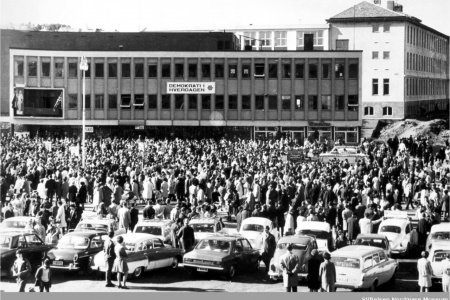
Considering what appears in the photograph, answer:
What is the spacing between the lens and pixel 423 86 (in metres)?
69.1

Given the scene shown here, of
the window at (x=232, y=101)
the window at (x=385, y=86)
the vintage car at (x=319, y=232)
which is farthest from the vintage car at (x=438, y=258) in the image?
the window at (x=385, y=86)

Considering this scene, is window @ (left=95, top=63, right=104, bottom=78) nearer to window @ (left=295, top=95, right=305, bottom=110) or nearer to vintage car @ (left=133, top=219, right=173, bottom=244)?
window @ (left=295, top=95, right=305, bottom=110)

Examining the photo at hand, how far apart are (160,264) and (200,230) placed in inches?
132

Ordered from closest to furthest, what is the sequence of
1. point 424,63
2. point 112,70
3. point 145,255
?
point 145,255 → point 112,70 → point 424,63

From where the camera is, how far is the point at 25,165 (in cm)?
3494

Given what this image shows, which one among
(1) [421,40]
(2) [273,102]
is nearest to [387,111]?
(1) [421,40]

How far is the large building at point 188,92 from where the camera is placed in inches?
2468

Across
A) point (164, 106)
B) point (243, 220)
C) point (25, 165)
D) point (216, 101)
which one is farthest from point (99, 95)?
point (243, 220)

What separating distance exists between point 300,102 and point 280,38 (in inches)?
578

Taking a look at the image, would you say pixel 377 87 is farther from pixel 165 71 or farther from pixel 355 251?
pixel 355 251

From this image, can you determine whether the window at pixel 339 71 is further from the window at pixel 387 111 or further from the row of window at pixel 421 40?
the window at pixel 387 111

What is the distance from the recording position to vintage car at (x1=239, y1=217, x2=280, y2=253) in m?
23.7

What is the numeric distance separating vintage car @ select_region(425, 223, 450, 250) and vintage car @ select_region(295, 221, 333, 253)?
2.83m
